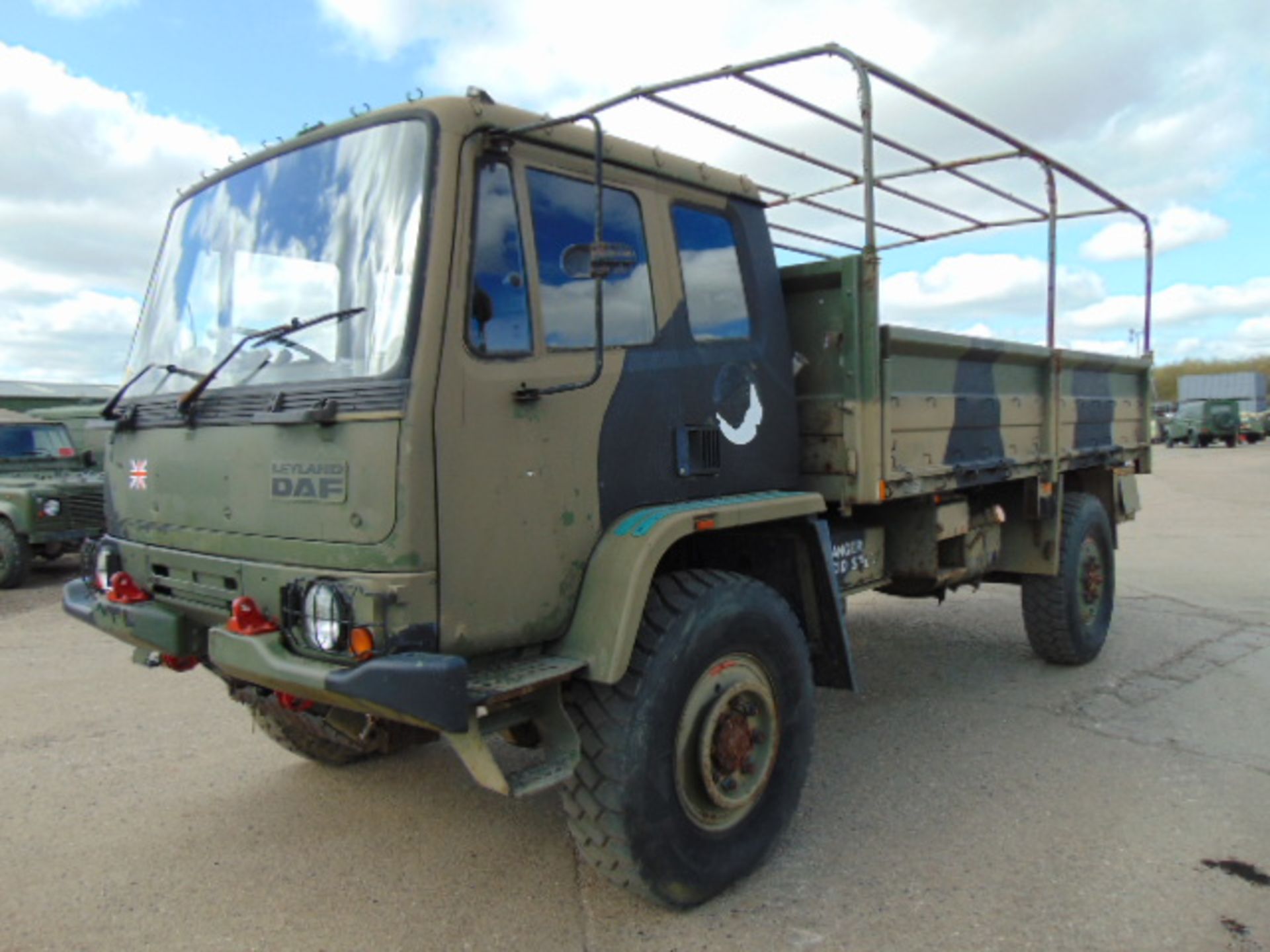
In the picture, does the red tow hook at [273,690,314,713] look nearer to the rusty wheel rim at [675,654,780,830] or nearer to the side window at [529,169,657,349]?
the rusty wheel rim at [675,654,780,830]

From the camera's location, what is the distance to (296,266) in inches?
121

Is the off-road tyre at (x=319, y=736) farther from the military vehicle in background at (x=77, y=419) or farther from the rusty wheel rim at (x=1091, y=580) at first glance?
the military vehicle in background at (x=77, y=419)

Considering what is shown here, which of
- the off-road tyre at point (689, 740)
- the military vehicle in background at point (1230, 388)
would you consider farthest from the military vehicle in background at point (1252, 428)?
the off-road tyre at point (689, 740)

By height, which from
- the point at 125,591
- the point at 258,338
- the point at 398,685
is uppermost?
the point at 258,338

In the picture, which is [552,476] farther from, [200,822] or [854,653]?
[854,653]

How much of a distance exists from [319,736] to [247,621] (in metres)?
1.51

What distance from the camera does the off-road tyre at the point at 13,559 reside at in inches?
398

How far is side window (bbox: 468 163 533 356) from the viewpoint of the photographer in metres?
2.80

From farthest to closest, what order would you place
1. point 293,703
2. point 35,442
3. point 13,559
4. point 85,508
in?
1. point 35,442
2. point 85,508
3. point 13,559
4. point 293,703

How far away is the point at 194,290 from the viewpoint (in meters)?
3.51

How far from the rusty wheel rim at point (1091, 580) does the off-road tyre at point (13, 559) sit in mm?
10152

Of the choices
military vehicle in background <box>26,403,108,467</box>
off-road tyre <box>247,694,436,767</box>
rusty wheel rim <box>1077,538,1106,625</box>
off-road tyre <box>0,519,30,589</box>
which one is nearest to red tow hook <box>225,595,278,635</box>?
off-road tyre <box>247,694,436,767</box>

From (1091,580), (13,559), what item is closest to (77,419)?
(13,559)

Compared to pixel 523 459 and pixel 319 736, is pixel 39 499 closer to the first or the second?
pixel 319 736
